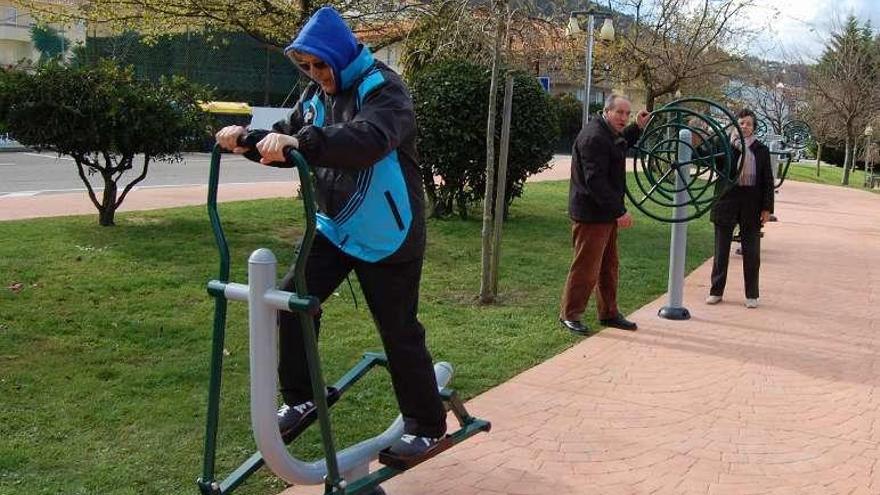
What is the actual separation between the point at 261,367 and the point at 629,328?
4419mm

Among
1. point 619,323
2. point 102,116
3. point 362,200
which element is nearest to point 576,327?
point 619,323

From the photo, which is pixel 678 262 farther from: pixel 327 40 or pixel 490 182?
pixel 327 40

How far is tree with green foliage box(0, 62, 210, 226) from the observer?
9.57 metres

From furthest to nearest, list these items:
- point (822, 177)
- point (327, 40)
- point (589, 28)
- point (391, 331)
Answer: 1. point (822, 177)
2. point (589, 28)
3. point (391, 331)
4. point (327, 40)

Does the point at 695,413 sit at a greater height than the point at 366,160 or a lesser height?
lesser

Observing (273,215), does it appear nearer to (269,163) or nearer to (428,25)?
(428,25)

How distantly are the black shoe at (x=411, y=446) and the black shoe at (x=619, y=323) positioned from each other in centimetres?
363

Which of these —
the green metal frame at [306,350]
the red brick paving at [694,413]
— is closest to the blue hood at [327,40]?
the green metal frame at [306,350]

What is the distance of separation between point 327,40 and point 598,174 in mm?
3519

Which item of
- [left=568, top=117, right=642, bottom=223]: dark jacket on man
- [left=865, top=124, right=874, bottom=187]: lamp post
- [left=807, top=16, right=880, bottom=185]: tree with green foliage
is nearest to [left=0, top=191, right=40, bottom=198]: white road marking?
[left=568, top=117, right=642, bottom=223]: dark jacket on man

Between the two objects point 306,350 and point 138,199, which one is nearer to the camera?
point 306,350

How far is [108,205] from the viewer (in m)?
10.3

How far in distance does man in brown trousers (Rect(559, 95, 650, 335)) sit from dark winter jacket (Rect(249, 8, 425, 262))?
10.3 ft

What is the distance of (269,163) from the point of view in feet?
8.72
